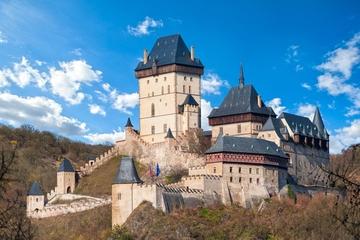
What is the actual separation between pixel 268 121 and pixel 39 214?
69.8 feet

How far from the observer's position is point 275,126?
6253 cm

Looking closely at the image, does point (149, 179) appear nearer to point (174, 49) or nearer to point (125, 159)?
point (125, 159)

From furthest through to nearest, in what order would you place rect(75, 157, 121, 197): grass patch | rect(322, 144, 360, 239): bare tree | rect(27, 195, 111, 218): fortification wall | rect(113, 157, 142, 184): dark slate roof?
rect(75, 157, 121, 197): grass patch, rect(27, 195, 111, 218): fortification wall, rect(113, 157, 142, 184): dark slate roof, rect(322, 144, 360, 239): bare tree

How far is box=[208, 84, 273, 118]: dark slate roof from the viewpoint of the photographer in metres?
64.9

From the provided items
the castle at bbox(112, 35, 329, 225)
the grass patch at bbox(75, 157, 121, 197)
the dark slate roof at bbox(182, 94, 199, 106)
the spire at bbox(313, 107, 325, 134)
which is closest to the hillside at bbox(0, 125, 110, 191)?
the grass patch at bbox(75, 157, 121, 197)

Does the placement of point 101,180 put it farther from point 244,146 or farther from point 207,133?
point 244,146

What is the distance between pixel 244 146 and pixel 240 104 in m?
9.12

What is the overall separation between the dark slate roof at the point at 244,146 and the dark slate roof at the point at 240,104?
6111 millimetres

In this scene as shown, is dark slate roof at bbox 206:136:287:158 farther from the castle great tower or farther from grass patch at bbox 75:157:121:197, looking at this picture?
grass patch at bbox 75:157:121:197

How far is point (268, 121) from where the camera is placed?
63.0m

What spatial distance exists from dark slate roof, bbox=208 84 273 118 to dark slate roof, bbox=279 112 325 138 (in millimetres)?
1780

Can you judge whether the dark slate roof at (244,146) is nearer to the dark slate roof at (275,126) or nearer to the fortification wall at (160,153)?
the dark slate roof at (275,126)

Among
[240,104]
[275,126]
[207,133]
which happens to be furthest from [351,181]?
[207,133]

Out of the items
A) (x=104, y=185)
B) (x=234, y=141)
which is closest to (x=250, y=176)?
(x=234, y=141)
